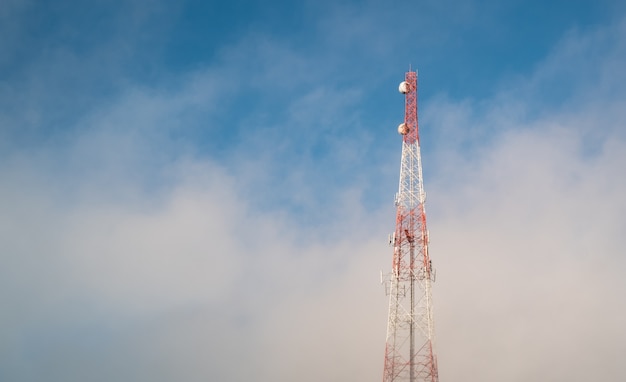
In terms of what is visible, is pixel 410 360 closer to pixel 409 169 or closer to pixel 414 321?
pixel 414 321

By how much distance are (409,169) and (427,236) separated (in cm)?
1023

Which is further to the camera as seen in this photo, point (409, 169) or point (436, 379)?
point (409, 169)

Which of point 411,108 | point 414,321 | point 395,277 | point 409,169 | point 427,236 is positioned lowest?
point 414,321

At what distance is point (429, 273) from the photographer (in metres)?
83.8

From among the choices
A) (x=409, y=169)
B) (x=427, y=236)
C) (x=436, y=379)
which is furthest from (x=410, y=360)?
(x=409, y=169)

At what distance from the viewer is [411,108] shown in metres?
91.3

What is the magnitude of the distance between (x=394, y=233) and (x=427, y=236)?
4487 mm

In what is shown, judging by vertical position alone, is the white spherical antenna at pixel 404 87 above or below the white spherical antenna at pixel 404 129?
above

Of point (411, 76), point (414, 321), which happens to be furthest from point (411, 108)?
point (414, 321)

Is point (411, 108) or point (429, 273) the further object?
point (411, 108)

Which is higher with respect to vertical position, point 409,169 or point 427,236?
point 409,169

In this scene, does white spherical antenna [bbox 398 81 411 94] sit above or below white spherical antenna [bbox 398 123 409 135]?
above

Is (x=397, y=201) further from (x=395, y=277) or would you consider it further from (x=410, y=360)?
(x=410, y=360)

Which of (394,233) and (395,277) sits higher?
(394,233)
